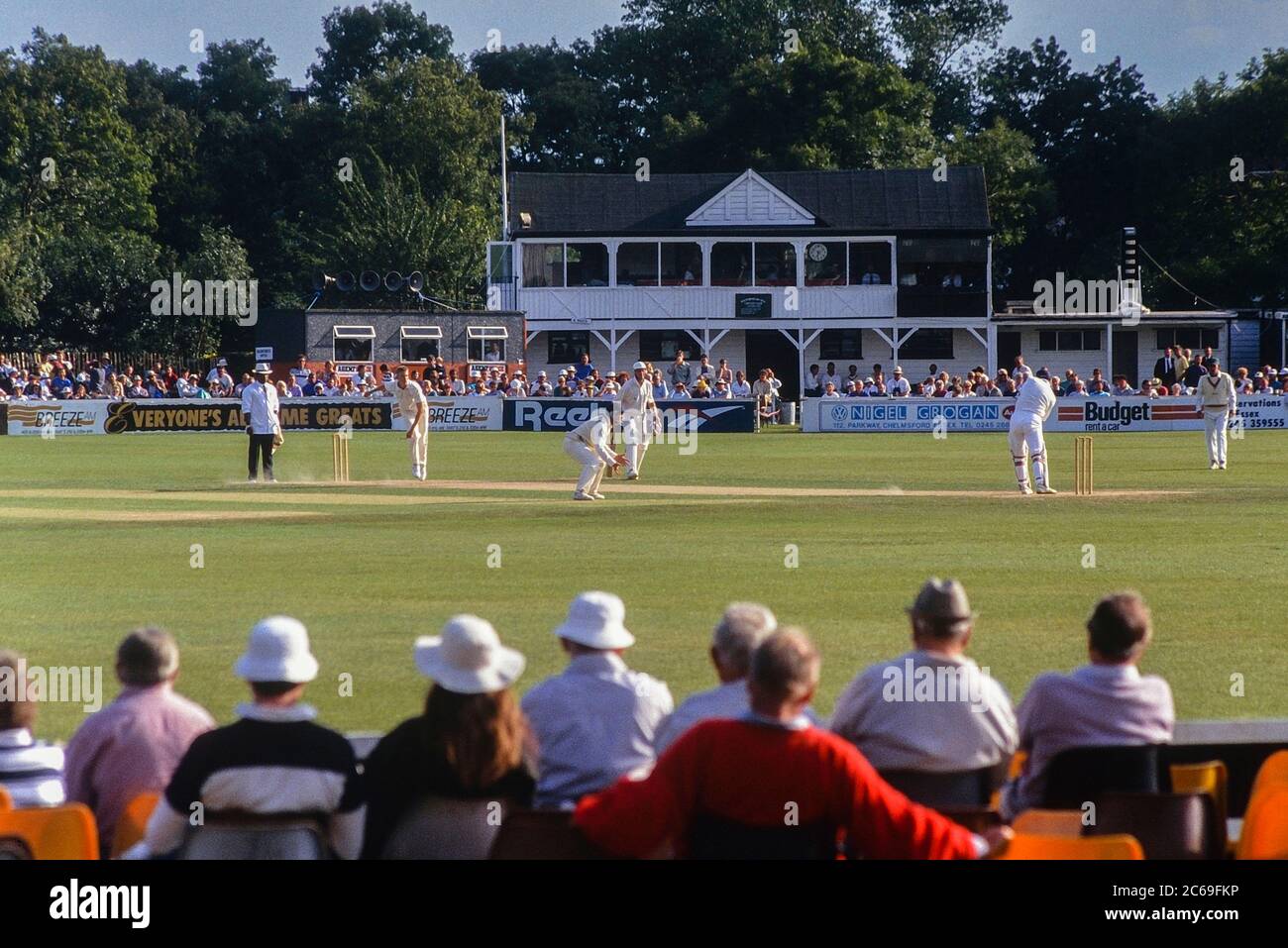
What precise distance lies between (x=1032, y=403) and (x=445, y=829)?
2066 cm

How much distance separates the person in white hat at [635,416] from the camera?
96.5 ft

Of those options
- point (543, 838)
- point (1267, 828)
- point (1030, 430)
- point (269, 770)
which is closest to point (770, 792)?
point (543, 838)

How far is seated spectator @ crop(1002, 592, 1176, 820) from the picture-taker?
6582mm

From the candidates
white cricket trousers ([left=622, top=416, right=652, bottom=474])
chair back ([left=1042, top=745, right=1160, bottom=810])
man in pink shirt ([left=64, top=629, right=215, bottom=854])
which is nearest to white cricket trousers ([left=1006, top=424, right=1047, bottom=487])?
white cricket trousers ([left=622, top=416, right=652, bottom=474])

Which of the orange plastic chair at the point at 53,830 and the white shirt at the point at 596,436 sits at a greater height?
the white shirt at the point at 596,436

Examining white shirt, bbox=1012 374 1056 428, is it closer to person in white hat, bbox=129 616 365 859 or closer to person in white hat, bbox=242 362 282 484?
person in white hat, bbox=242 362 282 484

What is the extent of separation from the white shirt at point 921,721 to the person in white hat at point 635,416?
75.0 feet

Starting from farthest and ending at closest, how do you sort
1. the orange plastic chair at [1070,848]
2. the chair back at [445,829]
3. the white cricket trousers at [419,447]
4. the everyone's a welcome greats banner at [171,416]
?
1. the everyone's a welcome greats banner at [171,416]
2. the white cricket trousers at [419,447]
3. the chair back at [445,829]
4. the orange plastic chair at [1070,848]

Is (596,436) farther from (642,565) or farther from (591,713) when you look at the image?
(591,713)

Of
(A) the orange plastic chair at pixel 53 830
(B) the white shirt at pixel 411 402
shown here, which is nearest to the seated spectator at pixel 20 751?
(A) the orange plastic chair at pixel 53 830

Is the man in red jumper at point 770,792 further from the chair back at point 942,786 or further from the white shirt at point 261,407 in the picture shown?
the white shirt at point 261,407

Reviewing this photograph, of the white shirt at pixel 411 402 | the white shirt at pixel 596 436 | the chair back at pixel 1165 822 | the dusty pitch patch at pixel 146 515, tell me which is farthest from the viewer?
the white shirt at pixel 411 402
